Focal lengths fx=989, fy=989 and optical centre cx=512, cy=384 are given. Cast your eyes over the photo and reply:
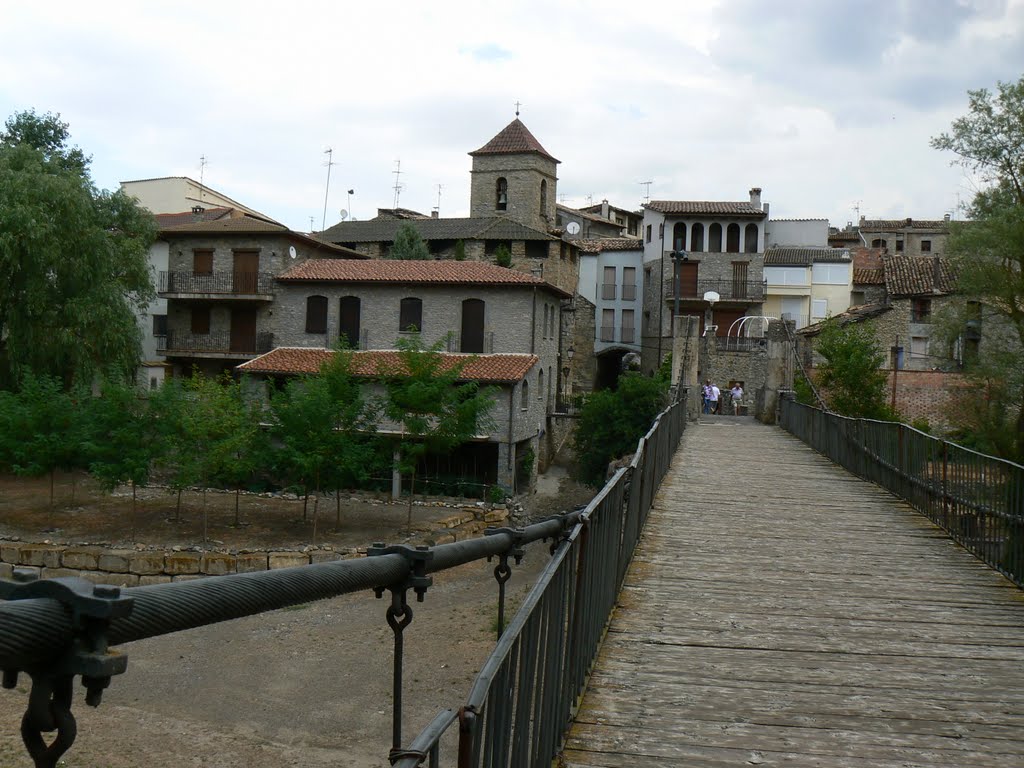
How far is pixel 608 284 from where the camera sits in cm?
5891

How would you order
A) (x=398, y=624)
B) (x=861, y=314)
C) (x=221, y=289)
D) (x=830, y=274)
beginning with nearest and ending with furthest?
(x=398, y=624) < (x=221, y=289) < (x=861, y=314) < (x=830, y=274)

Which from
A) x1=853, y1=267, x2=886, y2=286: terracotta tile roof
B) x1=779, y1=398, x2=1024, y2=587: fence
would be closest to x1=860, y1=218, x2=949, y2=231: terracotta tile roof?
x1=853, y1=267, x2=886, y2=286: terracotta tile roof

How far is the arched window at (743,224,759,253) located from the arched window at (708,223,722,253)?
1409 mm

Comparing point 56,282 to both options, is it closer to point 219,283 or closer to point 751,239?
point 219,283

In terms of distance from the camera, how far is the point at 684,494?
45.1 ft

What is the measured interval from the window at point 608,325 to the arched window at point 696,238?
20.7 feet

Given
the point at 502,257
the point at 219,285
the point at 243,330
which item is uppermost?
the point at 502,257

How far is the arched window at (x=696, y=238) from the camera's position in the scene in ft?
180

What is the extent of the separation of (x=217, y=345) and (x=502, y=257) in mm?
15094

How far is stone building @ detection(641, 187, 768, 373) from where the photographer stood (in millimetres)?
53719

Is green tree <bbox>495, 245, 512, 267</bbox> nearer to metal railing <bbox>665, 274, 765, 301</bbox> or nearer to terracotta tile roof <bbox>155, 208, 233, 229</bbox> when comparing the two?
metal railing <bbox>665, 274, 765, 301</bbox>

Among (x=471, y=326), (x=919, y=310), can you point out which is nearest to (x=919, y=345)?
(x=919, y=310)

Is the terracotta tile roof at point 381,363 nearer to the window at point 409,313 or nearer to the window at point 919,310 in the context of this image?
the window at point 409,313

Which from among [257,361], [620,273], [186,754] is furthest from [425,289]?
[186,754]
